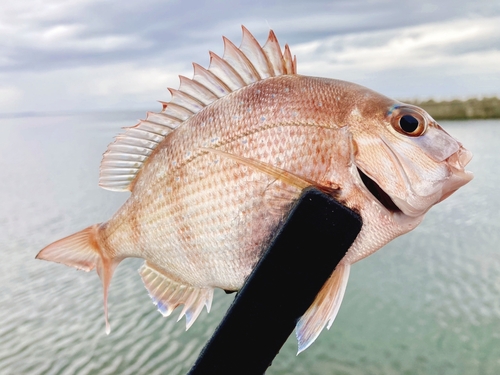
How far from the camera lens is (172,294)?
5.00 feet

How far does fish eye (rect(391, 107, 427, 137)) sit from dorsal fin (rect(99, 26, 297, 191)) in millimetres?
367

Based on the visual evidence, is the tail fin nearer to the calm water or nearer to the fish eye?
the fish eye

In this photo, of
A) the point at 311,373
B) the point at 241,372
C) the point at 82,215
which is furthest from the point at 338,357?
the point at 82,215

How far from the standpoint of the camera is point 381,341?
33.1ft

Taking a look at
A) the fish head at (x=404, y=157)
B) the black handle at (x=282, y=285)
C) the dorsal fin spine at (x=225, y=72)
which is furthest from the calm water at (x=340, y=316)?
the fish head at (x=404, y=157)

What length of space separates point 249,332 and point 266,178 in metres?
0.43

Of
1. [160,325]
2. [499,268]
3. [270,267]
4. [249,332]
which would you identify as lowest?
[499,268]

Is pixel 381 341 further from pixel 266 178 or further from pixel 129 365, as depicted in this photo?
pixel 266 178

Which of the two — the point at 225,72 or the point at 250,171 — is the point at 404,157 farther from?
the point at 225,72

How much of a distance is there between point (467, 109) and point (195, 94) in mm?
36213

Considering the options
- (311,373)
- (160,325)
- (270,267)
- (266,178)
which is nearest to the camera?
(270,267)

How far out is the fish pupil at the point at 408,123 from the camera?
1.21 metres

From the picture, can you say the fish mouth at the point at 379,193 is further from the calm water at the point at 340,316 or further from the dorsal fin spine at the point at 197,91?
the calm water at the point at 340,316

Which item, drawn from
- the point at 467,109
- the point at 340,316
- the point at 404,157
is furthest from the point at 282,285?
the point at 467,109
